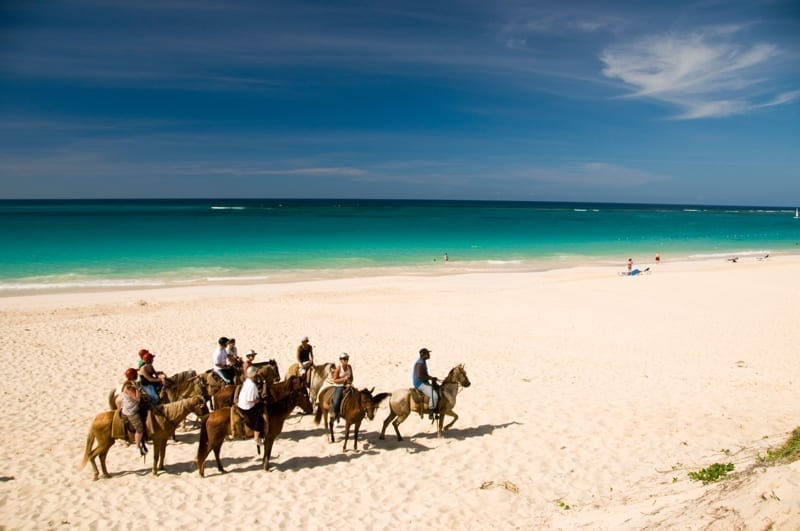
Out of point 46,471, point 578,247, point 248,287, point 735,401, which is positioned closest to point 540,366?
point 735,401

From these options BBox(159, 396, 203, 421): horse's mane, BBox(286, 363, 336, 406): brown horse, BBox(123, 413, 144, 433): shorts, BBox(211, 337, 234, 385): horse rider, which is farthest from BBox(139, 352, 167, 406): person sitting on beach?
BBox(286, 363, 336, 406): brown horse

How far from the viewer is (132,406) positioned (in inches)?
344

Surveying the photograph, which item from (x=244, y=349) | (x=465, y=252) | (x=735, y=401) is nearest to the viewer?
(x=735, y=401)

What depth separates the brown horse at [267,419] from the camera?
8.81 metres

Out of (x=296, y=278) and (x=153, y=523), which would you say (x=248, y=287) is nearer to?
(x=296, y=278)

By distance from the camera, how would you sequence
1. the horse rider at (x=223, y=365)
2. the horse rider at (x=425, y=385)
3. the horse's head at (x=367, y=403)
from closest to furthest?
the horse's head at (x=367, y=403)
the horse rider at (x=425, y=385)
the horse rider at (x=223, y=365)

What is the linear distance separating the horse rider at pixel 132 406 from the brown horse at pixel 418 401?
459 cm

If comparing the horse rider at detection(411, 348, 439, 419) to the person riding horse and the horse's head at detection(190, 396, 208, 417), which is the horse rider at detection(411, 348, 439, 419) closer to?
the person riding horse

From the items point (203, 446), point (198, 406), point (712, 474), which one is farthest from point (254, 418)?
point (712, 474)

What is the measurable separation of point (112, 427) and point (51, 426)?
352 cm

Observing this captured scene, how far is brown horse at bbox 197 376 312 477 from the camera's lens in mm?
8812

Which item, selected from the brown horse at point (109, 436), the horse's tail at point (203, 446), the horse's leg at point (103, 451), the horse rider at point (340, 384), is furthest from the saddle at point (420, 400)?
the horse's leg at point (103, 451)

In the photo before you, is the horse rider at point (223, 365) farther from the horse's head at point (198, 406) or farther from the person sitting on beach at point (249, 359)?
the horse's head at point (198, 406)

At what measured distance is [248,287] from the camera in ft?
104
